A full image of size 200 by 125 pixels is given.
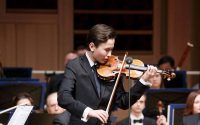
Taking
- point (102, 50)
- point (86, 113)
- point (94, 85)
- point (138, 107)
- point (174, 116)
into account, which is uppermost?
point (102, 50)

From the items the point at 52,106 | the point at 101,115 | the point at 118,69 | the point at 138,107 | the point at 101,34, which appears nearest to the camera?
the point at 101,115

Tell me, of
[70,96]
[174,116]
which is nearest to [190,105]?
[174,116]

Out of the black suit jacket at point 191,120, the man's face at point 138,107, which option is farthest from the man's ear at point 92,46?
the man's face at point 138,107

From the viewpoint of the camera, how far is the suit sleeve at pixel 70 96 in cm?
354

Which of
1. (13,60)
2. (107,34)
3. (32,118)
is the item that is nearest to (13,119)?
(32,118)

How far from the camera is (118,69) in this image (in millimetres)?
3775

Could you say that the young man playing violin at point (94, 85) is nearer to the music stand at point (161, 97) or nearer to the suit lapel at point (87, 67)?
the suit lapel at point (87, 67)

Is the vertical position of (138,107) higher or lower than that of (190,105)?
lower

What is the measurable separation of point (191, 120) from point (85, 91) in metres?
1.36

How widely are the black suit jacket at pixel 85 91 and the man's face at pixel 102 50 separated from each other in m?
0.09

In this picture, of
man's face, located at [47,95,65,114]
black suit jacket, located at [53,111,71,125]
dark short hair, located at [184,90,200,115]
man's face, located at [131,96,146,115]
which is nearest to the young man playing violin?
black suit jacket, located at [53,111,71,125]

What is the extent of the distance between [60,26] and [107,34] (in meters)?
4.98

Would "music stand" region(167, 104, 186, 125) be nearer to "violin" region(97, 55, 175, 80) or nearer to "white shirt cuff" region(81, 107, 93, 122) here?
"violin" region(97, 55, 175, 80)

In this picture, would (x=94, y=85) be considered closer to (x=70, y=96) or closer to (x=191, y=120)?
(x=70, y=96)
